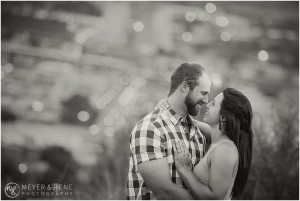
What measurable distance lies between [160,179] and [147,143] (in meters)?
0.18

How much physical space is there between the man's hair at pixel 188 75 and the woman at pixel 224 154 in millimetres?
167

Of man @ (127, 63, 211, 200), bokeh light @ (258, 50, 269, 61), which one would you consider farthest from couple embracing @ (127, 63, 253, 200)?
bokeh light @ (258, 50, 269, 61)

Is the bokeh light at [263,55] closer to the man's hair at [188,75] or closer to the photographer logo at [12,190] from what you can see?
the man's hair at [188,75]

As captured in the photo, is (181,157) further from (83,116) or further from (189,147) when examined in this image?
(83,116)

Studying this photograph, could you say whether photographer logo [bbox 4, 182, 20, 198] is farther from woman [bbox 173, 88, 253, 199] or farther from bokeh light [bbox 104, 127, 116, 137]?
woman [bbox 173, 88, 253, 199]

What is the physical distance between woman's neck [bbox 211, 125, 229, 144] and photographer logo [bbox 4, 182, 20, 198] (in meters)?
1.84

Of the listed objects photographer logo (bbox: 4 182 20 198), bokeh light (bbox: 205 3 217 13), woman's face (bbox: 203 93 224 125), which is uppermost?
bokeh light (bbox: 205 3 217 13)

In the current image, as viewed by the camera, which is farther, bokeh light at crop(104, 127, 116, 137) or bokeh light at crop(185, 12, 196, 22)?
bokeh light at crop(185, 12, 196, 22)

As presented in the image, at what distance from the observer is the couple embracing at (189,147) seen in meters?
1.73

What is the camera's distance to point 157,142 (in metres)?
1.75

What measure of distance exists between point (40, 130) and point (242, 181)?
7.92 feet

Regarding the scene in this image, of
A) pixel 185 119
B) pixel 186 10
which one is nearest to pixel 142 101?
pixel 186 10

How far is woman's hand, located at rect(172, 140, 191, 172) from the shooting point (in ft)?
5.77

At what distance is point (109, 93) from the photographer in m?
3.88
